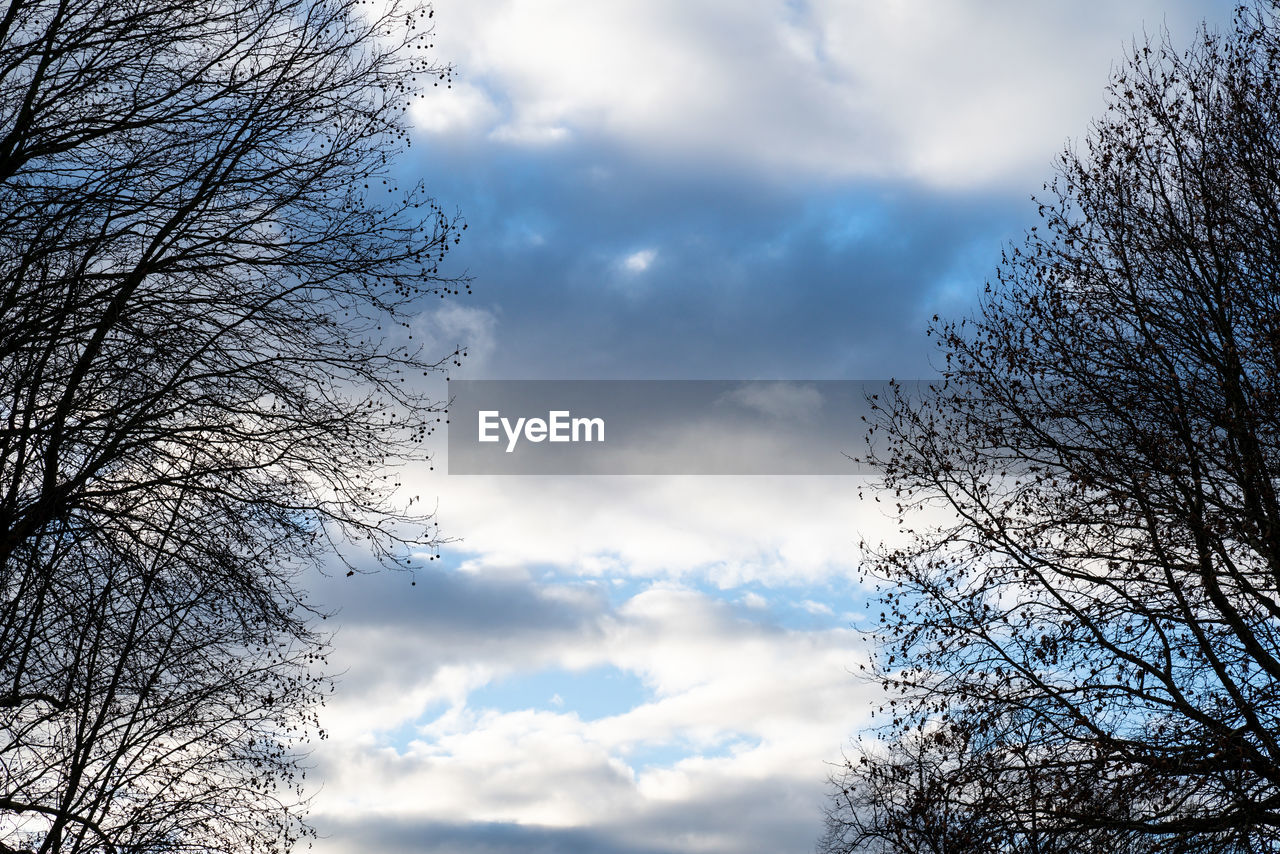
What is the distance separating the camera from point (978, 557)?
40.1ft

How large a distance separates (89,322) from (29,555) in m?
2.10

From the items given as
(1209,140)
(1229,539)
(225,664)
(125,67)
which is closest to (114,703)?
(225,664)

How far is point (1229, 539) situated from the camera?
11352mm

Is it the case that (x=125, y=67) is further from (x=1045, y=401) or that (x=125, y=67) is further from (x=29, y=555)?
(x=1045, y=401)

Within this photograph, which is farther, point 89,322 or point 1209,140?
point 1209,140

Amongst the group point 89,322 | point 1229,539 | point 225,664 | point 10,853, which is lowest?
point 10,853

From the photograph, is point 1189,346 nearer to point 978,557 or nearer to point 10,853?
point 978,557

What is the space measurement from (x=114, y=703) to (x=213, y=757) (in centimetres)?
96

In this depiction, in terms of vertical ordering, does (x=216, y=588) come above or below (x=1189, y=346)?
below

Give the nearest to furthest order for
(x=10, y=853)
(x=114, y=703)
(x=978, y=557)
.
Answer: (x=10, y=853) → (x=114, y=703) → (x=978, y=557)

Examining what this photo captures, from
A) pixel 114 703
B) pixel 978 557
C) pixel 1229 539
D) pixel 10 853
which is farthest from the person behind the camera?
pixel 978 557

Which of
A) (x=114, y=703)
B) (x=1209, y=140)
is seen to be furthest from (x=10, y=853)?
(x=1209, y=140)

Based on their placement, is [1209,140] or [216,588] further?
[1209,140]

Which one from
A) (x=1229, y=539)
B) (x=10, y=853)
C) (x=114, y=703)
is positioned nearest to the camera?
(x=10, y=853)
